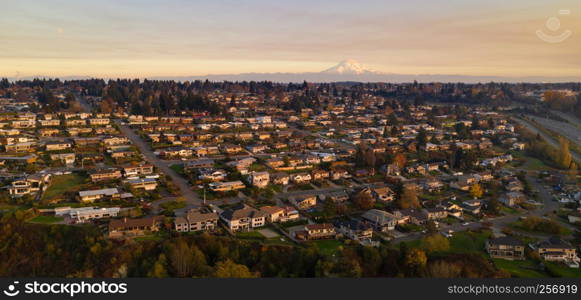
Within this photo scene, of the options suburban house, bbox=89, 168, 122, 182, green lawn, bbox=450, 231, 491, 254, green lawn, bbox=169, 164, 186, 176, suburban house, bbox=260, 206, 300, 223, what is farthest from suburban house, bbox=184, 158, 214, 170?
green lawn, bbox=450, 231, 491, 254

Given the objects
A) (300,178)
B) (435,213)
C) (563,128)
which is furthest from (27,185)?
(563,128)

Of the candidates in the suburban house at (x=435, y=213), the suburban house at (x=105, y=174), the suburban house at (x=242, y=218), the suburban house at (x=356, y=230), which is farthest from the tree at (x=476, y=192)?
the suburban house at (x=105, y=174)

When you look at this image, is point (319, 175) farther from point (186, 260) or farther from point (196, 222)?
point (186, 260)

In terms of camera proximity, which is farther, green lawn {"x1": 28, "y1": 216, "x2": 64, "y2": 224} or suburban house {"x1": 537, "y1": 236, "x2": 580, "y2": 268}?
A: green lawn {"x1": 28, "y1": 216, "x2": 64, "y2": 224}

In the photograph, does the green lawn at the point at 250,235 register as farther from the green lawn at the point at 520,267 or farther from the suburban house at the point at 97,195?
the green lawn at the point at 520,267

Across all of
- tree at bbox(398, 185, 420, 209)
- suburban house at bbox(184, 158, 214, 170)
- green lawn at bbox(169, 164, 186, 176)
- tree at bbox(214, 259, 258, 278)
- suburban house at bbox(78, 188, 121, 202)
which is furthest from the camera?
suburban house at bbox(184, 158, 214, 170)

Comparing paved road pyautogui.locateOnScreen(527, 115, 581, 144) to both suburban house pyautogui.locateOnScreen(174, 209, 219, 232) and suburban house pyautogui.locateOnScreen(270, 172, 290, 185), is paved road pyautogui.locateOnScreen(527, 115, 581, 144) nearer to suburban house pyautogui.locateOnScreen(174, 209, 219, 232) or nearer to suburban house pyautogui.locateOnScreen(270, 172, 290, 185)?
suburban house pyautogui.locateOnScreen(270, 172, 290, 185)

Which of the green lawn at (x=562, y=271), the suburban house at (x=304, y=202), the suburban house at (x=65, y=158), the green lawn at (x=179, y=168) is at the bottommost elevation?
the green lawn at (x=562, y=271)
